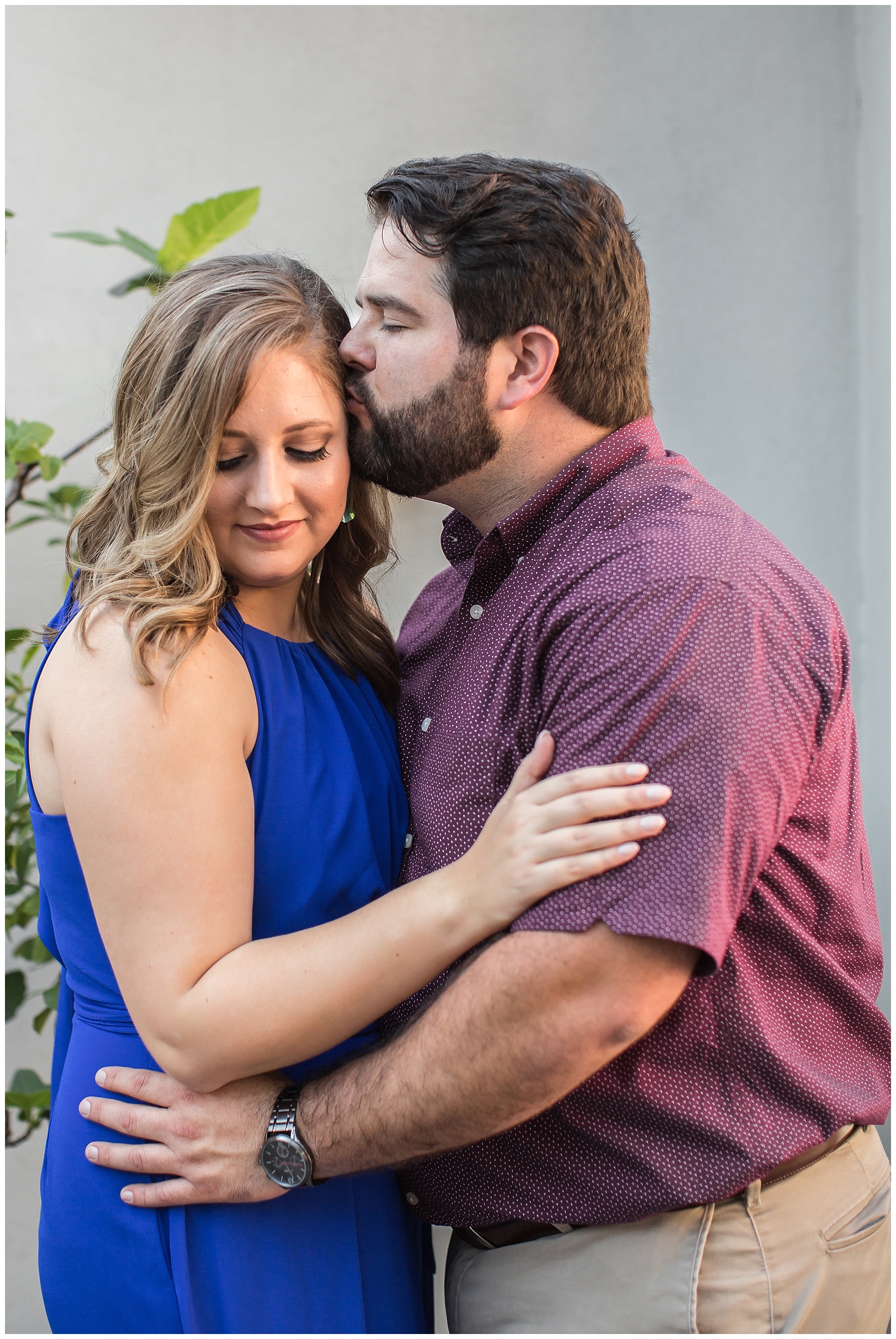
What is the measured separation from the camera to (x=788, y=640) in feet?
3.23

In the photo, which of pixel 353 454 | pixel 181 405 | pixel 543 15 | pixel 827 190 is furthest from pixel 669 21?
pixel 181 405

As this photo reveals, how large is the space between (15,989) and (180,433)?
150 cm

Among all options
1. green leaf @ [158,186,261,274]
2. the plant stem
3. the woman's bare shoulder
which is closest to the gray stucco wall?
the plant stem

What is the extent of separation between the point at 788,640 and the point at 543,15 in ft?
6.92

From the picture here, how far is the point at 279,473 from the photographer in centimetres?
119

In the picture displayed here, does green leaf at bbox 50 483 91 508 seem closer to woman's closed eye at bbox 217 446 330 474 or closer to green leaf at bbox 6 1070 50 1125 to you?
woman's closed eye at bbox 217 446 330 474

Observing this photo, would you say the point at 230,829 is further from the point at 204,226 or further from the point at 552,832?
the point at 204,226

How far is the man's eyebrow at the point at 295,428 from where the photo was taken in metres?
1.16

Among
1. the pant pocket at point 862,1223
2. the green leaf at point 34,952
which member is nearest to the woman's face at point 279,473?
the pant pocket at point 862,1223

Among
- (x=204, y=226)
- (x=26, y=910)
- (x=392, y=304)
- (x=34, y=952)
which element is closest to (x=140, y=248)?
(x=204, y=226)

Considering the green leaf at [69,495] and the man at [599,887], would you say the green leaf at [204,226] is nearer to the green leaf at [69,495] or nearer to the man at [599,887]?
the green leaf at [69,495]

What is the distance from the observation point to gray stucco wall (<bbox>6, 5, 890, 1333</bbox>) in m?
2.30

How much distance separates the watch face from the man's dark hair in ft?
3.16

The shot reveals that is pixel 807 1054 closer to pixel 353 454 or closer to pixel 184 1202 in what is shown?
pixel 184 1202
